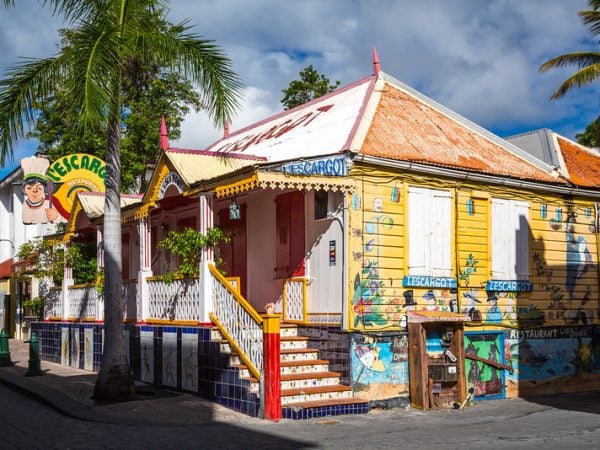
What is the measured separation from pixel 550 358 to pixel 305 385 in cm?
581

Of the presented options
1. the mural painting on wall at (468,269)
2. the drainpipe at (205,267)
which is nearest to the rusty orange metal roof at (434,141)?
the mural painting on wall at (468,269)

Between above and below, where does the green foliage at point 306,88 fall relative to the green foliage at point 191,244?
above

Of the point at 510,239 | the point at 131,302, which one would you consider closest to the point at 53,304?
the point at 131,302

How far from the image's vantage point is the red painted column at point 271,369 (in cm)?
1091

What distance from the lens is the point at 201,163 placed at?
14.1m

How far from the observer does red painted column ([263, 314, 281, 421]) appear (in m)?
10.9

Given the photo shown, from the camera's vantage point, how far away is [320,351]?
41.9 feet

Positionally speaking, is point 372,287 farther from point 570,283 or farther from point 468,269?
point 570,283

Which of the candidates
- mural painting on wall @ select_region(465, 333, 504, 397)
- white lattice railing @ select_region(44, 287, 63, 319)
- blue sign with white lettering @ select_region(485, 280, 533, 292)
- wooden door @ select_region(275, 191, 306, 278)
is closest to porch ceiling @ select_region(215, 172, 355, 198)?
wooden door @ select_region(275, 191, 306, 278)

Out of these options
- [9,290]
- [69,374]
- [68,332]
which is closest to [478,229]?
[69,374]

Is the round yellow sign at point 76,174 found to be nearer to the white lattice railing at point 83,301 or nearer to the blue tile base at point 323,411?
the white lattice railing at point 83,301

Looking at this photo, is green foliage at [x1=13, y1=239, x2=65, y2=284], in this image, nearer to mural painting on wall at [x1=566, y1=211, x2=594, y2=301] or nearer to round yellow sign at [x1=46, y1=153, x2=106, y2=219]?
round yellow sign at [x1=46, y1=153, x2=106, y2=219]

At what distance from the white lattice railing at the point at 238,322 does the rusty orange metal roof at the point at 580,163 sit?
310 inches

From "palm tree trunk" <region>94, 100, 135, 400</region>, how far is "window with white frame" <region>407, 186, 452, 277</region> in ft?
16.2
